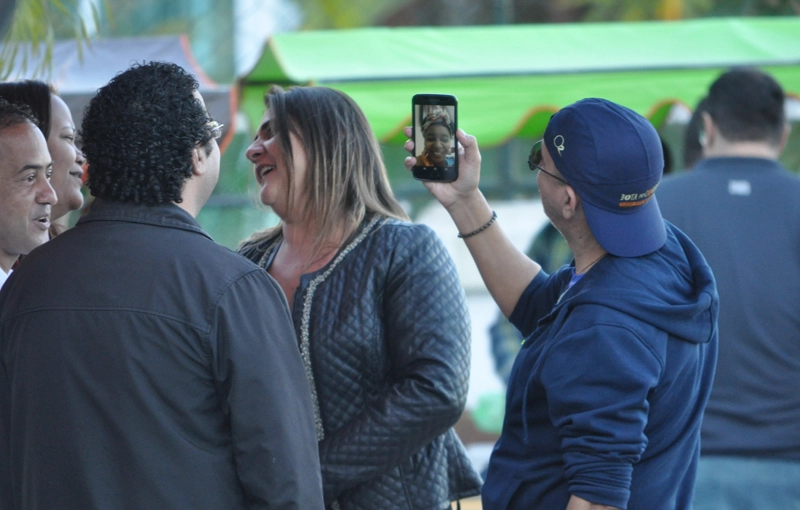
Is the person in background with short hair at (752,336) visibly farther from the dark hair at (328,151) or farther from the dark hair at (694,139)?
the dark hair at (328,151)

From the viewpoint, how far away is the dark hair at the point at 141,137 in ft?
5.15

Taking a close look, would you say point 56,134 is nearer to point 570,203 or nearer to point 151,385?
point 151,385

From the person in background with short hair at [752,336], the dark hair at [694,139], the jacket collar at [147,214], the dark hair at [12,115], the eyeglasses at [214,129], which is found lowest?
the person in background with short hair at [752,336]

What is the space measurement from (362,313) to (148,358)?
2.26 feet

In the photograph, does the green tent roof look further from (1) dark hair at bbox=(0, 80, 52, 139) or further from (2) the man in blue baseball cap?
(2) the man in blue baseball cap

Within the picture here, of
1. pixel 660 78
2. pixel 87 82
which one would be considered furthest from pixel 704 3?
pixel 87 82

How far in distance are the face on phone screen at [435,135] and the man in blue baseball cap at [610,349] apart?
252 mm

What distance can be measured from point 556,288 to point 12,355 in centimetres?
112

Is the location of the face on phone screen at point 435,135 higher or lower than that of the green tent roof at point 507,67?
higher

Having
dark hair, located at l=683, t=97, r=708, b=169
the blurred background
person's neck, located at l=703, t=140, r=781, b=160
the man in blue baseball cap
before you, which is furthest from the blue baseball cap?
the blurred background

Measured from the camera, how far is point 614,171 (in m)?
1.68

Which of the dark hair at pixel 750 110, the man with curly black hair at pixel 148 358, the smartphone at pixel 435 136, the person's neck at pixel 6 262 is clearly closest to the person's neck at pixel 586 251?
the smartphone at pixel 435 136

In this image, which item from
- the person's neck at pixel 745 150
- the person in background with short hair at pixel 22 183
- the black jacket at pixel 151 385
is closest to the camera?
the black jacket at pixel 151 385

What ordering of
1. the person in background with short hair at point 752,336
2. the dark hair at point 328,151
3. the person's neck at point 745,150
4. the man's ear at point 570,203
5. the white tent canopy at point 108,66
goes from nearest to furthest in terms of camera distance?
1. the man's ear at point 570,203
2. the dark hair at point 328,151
3. the person in background with short hair at point 752,336
4. the person's neck at point 745,150
5. the white tent canopy at point 108,66
